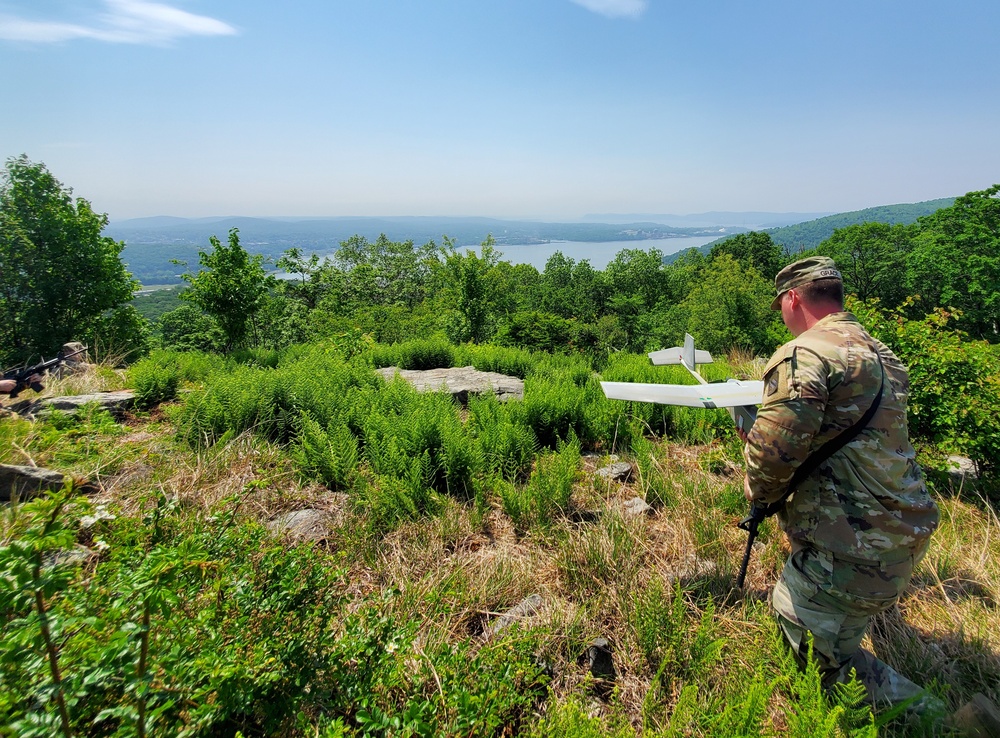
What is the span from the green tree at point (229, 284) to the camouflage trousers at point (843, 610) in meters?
11.4

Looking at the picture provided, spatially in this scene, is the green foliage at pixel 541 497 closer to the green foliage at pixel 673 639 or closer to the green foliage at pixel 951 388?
the green foliage at pixel 673 639

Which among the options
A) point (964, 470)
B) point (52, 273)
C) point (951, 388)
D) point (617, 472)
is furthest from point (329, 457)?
point (52, 273)

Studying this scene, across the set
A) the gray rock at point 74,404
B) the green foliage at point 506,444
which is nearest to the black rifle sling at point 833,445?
the green foliage at point 506,444

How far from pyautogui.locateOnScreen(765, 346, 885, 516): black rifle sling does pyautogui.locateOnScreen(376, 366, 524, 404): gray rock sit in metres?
3.60

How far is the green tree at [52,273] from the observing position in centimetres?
1709

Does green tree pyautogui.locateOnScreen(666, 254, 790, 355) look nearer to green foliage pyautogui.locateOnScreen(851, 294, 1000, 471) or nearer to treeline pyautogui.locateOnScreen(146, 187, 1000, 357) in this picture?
treeline pyautogui.locateOnScreen(146, 187, 1000, 357)

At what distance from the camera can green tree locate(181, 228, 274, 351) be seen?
33.7ft

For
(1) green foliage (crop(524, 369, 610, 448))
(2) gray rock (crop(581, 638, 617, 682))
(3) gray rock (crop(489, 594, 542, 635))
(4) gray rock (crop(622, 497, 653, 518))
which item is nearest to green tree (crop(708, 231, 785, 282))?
(1) green foliage (crop(524, 369, 610, 448))

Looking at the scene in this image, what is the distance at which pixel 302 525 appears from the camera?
11.4 ft

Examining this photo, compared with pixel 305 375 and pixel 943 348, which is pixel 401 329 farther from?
pixel 943 348

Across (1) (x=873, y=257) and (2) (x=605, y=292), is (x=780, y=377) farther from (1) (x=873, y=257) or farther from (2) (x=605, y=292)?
(1) (x=873, y=257)

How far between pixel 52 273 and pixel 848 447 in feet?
81.1

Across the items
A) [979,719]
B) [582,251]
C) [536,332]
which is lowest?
[536,332]

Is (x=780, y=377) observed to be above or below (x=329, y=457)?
above
